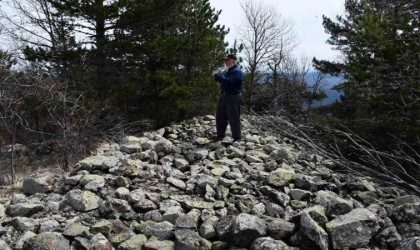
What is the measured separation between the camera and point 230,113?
7.82m

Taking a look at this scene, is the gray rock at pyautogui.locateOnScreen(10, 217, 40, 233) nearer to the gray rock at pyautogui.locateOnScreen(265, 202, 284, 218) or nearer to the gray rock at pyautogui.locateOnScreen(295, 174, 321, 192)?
the gray rock at pyautogui.locateOnScreen(265, 202, 284, 218)

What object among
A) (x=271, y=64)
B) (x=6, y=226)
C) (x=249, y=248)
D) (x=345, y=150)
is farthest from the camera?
(x=271, y=64)

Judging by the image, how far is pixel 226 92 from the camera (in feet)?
25.8

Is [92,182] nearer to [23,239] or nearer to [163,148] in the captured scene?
[23,239]

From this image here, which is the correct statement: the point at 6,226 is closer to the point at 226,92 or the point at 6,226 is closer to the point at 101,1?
the point at 226,92

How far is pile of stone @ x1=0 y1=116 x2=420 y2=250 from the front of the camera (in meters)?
3.71

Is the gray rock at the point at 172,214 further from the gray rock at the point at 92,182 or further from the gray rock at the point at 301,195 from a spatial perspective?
the gray rock at the point at 301,195

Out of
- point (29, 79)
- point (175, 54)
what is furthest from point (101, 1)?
point (29, 79)

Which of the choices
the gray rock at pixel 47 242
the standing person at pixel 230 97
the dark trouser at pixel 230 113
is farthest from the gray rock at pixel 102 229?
the dark trouser at pixel 230 113

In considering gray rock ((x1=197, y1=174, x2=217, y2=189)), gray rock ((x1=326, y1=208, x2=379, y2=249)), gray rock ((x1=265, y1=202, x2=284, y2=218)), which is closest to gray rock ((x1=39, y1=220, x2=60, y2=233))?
gray rock ((x1=197, y1=174, x2=217, y2=189))

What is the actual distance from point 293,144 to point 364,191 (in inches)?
161

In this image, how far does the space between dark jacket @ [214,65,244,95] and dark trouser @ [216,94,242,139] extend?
0.12m

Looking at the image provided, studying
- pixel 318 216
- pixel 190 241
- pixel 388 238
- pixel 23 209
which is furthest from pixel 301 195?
pixel 23 209

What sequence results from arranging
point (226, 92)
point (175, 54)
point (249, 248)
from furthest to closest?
1. point (175, 54)
2. point (226, 92)
3. point (249, 248)
